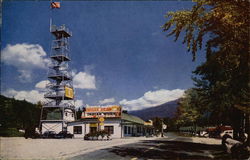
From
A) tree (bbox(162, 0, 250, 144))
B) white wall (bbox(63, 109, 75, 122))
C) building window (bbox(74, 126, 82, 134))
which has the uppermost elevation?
tree (bbox(162, 0, 250, 144))

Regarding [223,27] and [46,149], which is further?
[46,149]

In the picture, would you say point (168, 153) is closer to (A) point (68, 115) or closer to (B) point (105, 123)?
(B) point (105, 123)

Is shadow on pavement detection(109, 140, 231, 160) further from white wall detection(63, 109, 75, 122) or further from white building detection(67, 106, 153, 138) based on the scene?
white wall detection(63, 109, 75, 122)

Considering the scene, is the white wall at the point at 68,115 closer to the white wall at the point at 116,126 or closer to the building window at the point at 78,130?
the building window at the point at 78,130

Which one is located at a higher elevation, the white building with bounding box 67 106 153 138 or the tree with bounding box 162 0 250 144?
the tree with bounding box 162 0 250 144

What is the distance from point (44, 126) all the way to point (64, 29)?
67.6 ft

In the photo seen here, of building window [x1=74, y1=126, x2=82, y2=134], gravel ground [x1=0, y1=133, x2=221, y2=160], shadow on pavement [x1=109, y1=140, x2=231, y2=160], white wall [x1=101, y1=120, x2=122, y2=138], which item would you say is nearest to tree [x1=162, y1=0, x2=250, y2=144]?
shadow on pavement [x1=109, y1=140, x2=231, y2=160]

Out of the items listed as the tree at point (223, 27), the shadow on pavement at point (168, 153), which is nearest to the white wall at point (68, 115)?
the shadow on pavement at point (168, 153)

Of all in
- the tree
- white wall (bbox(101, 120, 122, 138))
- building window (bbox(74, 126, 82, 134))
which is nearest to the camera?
the tree

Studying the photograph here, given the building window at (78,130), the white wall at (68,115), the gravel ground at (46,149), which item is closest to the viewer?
the gravel ground at (46,149)

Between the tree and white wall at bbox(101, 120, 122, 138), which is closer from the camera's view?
the tree

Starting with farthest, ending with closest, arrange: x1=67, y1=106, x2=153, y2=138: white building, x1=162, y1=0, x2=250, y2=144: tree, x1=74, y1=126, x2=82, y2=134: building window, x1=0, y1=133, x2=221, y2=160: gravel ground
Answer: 1. x1=74, y1=126, x2=82, y2=134: building window
2. x1=67, y1=106, x2=153, y2=138: white building
3. x1=0, y1=133, x2=221, y2=160: gravel ground
4. x1=162, y1=0, x2=250, y2=144: tree

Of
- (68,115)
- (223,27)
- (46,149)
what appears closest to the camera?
(223,27)

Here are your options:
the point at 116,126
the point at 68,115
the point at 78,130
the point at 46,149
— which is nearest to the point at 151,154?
the point at 46,149
